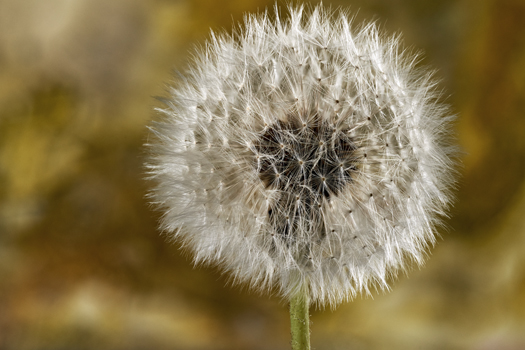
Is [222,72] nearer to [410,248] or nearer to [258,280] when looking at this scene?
[258,280]

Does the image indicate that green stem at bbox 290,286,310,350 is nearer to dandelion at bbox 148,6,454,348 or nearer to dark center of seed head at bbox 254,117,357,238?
dandelion at bbox 148,6,454,348

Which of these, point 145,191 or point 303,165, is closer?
point 303,165

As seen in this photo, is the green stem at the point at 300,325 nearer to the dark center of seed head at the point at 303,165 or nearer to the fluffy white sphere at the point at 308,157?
the fluffy white sphere at the point at 308,157

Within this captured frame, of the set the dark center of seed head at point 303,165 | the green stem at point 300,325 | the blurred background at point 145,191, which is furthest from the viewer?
the blurred background at point 145,191

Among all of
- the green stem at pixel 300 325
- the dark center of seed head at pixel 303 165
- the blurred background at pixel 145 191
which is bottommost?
the green stem at pixel 300 325

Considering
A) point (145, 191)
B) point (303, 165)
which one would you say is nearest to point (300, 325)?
point (303, 165)

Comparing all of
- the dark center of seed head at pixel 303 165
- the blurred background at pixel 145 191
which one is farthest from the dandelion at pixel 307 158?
the blurred background at pixel 145 191

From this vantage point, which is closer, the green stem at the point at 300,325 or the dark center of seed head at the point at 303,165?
the dark center of seed head at the point at 303,165

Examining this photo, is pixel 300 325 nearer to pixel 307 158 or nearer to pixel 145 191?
pixel 307 158
